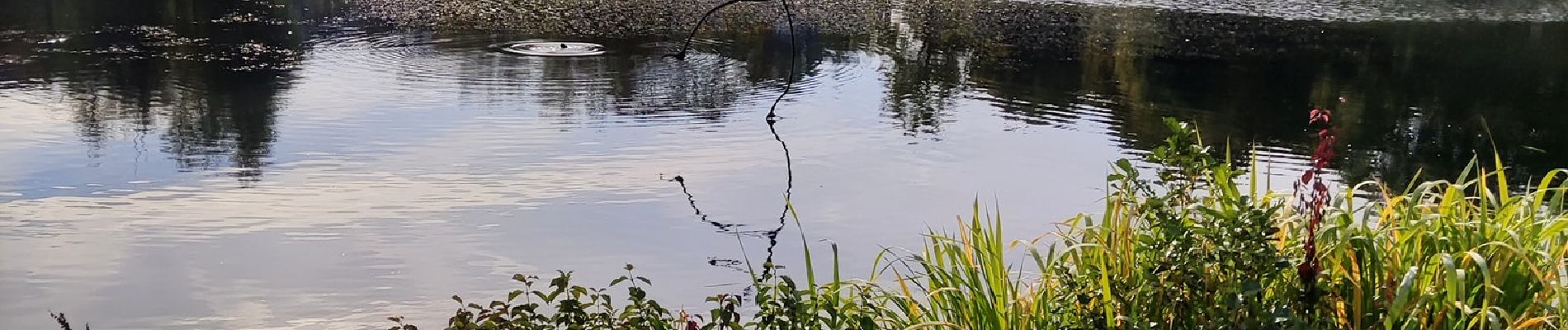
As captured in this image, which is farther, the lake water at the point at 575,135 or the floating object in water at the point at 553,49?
the floating object in water at the point at 553,49

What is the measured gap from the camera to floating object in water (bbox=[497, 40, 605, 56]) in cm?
994

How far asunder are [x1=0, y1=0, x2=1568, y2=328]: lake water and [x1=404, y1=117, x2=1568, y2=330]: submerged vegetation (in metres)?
1.23

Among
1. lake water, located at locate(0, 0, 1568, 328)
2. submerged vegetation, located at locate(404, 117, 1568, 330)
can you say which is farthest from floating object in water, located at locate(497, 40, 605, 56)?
submerged vegetation, located at locate(404, 117, 1568, 330)

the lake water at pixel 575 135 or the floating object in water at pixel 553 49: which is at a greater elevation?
the floating object in water at pixel 553 49

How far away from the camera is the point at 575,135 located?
22.0 ft

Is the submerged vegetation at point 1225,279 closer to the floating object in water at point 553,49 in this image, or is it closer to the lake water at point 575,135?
the lake water at point 575,135

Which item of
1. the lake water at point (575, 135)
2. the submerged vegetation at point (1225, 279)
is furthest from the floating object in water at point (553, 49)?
the submerged vegetation at point (1225, 279)

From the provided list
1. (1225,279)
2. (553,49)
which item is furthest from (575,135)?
(1225,279)

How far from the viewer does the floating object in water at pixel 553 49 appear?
9.94m

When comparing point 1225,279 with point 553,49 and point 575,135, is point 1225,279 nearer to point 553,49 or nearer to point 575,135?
point 575,135

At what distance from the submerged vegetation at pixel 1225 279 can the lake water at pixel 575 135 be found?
123cm

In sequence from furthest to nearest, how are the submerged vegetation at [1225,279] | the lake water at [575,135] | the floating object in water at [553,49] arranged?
1. the floating object in water at [553,49]
2. the lake water at [575,135]
3. the submerged vegetation at [1225,279]

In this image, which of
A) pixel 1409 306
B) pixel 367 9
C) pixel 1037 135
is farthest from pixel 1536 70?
pixel 367 9

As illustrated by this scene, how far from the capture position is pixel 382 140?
652cm
